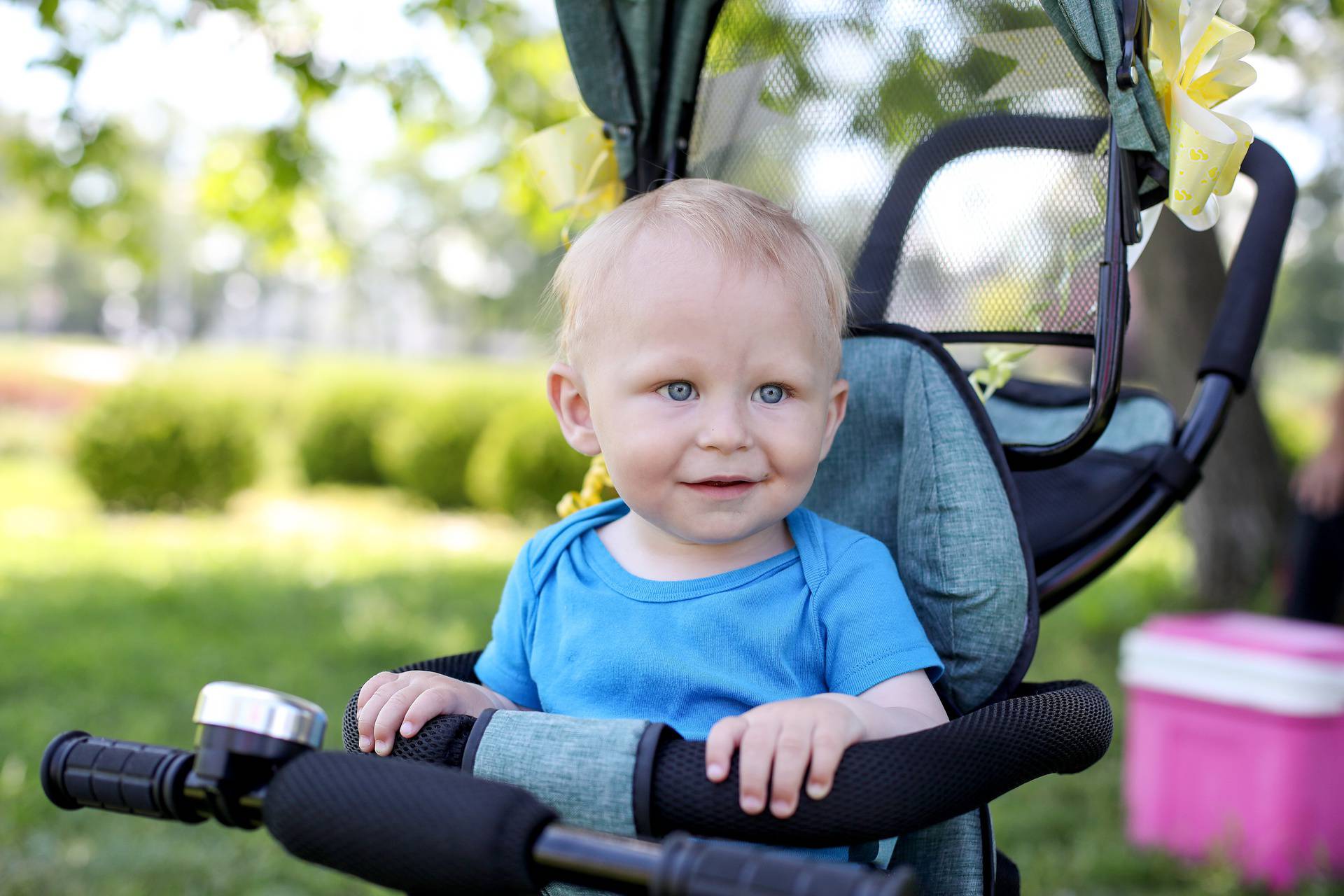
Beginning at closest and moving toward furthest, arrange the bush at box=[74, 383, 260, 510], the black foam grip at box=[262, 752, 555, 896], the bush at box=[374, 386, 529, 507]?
the black foam grip at box=[262, 752, 555, 896] → the bush at box=[74, 383, 260, 510] → the bush at box=[374, 386, 529, 507]

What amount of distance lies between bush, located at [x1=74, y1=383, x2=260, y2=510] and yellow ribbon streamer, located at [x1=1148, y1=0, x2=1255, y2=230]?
9.46m

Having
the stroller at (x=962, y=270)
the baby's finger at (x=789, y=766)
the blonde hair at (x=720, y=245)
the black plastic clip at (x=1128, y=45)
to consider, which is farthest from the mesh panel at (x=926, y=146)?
the baby's finger at (x=789, y=766)

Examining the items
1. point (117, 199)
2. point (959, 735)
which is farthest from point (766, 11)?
point (117, 199)

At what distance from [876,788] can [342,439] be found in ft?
39.3

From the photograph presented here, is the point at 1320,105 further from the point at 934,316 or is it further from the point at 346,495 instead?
the point at 934,316

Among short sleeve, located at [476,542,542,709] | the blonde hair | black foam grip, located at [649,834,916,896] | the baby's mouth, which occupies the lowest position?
short sleeve, located at [476,542,542,709]

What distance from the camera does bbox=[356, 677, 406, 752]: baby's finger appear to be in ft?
4.08

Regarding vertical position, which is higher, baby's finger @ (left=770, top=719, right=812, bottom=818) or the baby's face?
the baby's face

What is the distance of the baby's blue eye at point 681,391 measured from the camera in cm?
132

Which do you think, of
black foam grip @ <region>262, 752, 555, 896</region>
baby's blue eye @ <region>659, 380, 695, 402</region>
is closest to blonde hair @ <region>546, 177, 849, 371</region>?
baby's blue eye @ <region>659, 380, 695, 402</region>

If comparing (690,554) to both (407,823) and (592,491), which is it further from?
(407,823)

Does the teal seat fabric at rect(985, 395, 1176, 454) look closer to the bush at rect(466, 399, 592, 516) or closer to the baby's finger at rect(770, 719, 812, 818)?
the baby's finger at rect(770, 719, 812, 818)

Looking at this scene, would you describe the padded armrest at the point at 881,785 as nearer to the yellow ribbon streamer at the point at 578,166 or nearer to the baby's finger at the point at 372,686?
the baby's finger at the point at 372,686

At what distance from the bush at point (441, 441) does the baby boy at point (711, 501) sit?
9954mm
